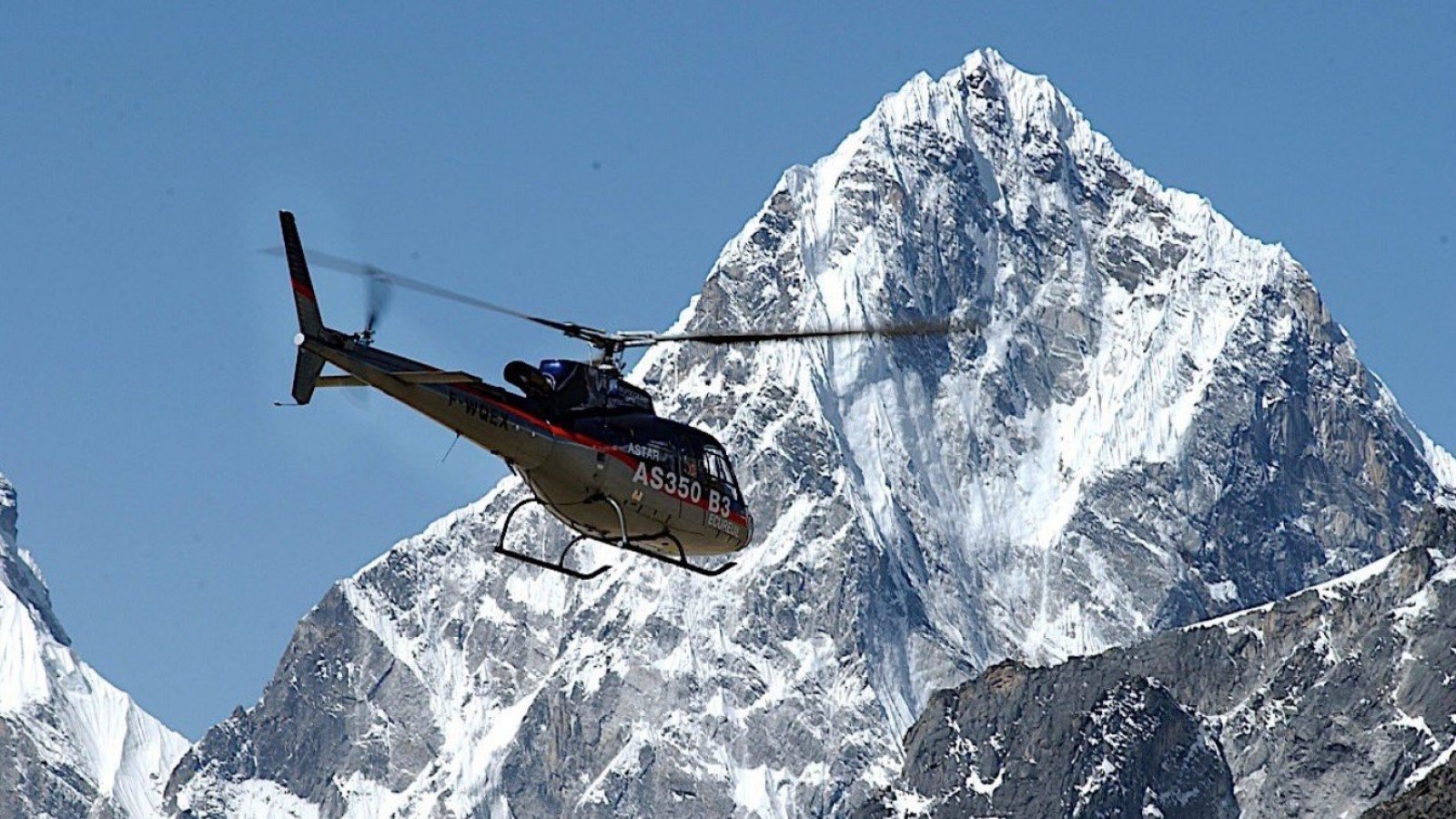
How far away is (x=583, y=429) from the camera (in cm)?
8431

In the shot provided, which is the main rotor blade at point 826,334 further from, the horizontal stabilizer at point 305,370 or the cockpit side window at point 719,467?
the horizontal stabilizer at point 305,370

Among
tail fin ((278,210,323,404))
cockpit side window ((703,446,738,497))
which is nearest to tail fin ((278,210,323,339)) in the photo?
tail fin ((278,210,323,404))

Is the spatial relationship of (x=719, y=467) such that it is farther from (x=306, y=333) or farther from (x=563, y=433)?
(x=306, y=333)

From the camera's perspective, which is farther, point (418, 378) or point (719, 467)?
point (719, 467)

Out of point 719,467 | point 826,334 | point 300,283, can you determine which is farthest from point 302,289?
point 719,467

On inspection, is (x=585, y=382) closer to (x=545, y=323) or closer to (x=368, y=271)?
(x=545, y=323)

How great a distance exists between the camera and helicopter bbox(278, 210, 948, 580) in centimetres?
8006

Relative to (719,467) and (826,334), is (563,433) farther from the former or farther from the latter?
(826,334)

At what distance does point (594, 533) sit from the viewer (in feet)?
279

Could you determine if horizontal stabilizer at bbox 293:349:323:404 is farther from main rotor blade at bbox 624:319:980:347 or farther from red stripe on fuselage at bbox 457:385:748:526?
main rotor blade at bbox 624:319:980:347

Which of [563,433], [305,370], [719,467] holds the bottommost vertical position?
[305,370]

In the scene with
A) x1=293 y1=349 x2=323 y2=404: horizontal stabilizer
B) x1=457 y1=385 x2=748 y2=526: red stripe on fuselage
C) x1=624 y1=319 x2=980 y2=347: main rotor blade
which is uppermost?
x1=624 y1=319 x2=980 y2=347: main rotor blade

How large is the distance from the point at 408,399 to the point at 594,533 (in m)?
6.09

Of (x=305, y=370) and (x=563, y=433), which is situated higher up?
(x=563, y=433)
